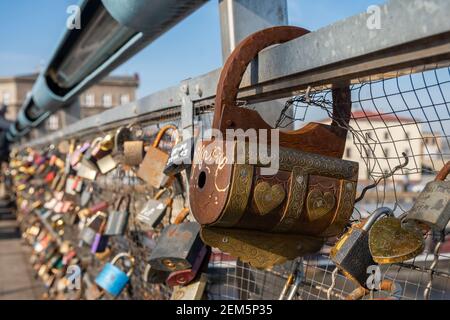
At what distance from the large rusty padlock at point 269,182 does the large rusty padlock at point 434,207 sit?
227mm

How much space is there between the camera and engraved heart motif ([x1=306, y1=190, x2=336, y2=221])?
3.75 feet

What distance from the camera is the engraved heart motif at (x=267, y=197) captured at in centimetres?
109

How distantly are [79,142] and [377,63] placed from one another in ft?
10.1

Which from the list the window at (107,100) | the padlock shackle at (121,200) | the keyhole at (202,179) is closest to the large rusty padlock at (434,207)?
the keyhole at (202,179)

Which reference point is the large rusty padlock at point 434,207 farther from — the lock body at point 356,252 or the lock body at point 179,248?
the lock body at point 179,248

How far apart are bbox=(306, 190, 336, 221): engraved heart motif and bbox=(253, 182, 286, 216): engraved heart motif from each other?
0.07 m

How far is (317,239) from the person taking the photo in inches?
50.2

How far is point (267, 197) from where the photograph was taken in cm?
110

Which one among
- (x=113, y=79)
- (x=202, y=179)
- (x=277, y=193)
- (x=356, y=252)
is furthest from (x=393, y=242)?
(x=113, y=79)

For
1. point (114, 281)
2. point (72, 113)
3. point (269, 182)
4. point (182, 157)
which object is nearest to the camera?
point (269, 182)

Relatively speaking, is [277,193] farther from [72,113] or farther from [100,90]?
[100,90]

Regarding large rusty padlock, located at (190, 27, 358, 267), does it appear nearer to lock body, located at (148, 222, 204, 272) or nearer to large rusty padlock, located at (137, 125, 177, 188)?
lock body, located at (148, 222, 204, 272)

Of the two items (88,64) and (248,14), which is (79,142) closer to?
(88,64)

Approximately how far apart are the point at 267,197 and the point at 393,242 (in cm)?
25
